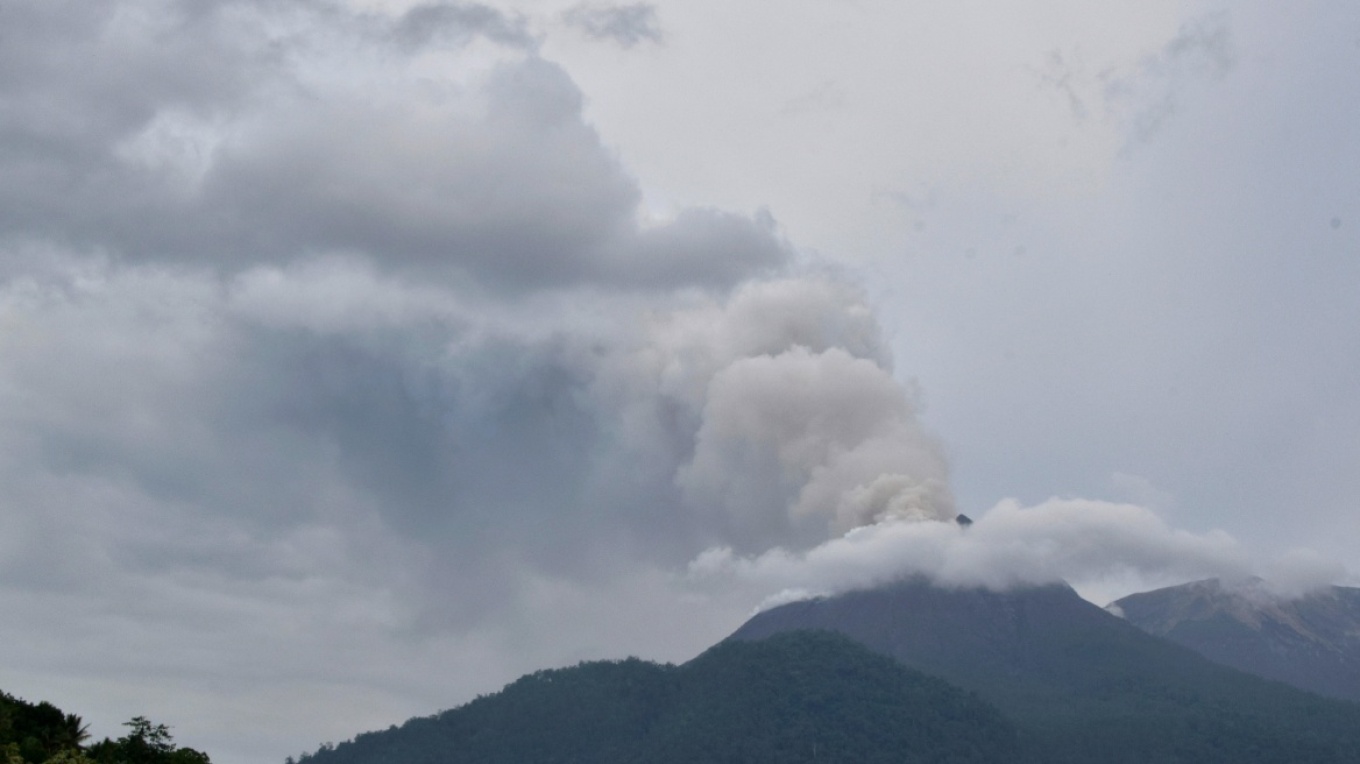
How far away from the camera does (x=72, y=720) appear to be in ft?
365

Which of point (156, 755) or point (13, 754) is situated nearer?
point (13, 754)

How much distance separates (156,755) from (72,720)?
10.3 m

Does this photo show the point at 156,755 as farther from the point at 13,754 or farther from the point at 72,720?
the point at 13,754

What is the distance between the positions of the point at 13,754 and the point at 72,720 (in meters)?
26.1

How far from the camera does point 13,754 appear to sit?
283 feet

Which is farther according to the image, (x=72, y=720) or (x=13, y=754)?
(x=72, y=720)

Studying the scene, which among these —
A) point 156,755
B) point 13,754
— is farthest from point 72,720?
point 13,754

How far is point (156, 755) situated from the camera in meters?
105

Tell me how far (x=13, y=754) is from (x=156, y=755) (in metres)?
19.5
